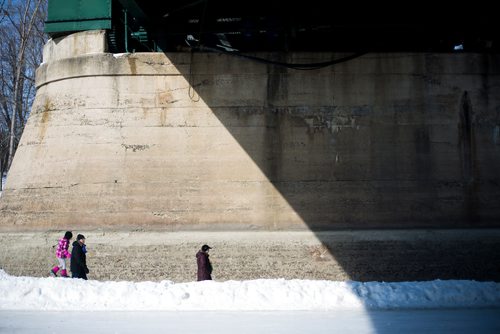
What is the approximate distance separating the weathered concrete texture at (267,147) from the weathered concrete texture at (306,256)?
16.6 inches

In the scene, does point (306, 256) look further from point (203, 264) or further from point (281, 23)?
point (281, 23)

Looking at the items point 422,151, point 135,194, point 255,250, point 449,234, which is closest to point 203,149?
point 135,194

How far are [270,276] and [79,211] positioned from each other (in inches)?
207

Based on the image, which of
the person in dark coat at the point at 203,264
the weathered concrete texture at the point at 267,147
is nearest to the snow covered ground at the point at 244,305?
the person in dark coat at the point at 203,264

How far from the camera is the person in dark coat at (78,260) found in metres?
12.8

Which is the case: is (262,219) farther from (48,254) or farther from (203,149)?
(48,254)

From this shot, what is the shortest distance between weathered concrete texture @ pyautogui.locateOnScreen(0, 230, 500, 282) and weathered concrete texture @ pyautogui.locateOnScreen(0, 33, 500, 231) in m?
0.42

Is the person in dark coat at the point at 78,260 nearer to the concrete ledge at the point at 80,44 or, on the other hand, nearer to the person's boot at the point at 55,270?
the person's boot at the point at 55,270

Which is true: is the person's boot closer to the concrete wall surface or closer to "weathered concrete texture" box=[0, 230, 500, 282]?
"weathered concrete texture" box=[0, 230, 500, 282]

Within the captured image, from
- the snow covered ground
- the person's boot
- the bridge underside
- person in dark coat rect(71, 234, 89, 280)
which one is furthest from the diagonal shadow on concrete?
the person's boot

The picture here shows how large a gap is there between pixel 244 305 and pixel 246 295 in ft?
0.93

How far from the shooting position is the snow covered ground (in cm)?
933

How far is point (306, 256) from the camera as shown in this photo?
1374 centimetres

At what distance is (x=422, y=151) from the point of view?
14609 millimetres
